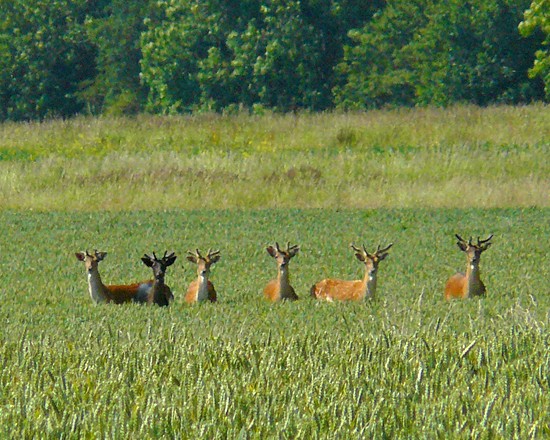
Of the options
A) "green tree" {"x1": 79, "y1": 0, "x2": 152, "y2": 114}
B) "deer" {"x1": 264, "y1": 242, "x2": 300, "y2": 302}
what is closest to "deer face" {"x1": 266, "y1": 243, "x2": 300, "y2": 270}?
"deer" {"x1": 264, "y1": 242, "x2": 300, "y2": 302}

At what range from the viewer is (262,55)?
2394 inches

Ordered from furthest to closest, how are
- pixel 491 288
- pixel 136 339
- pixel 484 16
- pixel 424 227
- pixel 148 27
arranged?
pixel 148 27 → pixel 484 16 → pixel 424 227 → pixel 491 288 → pixel 136 339

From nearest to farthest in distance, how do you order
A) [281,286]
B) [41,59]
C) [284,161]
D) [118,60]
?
[281,286]
[284,161]
[41,59]
[118,60]

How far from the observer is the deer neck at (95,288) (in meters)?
14.4

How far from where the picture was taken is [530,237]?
22.1 m

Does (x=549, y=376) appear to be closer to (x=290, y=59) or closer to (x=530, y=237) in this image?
(x=530, y=237)

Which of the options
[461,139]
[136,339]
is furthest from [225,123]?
[136,339]

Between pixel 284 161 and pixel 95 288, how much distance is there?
57.0ft

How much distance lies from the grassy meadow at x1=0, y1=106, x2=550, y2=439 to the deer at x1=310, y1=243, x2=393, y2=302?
0.29 meters

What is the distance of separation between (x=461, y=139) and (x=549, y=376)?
27.8 m

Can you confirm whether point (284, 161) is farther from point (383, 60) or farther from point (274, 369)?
point (383, 60)

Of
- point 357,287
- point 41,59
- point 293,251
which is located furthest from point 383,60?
point 357,287

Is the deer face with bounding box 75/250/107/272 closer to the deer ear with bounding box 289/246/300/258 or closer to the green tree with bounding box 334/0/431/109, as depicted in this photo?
the deer ear with bounding box 289/246/300/258

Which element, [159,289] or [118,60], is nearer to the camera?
[159,289]
